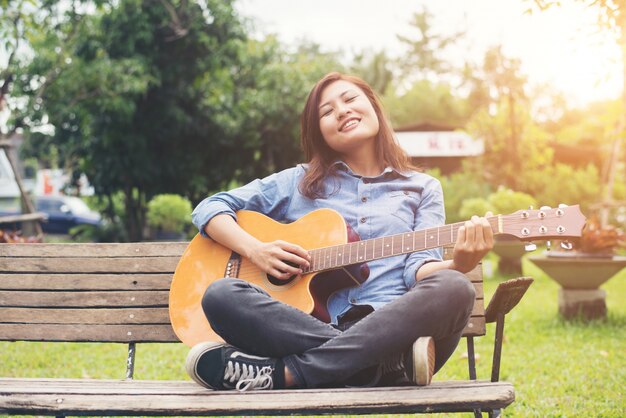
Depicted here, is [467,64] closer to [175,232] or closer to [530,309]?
[175,232]

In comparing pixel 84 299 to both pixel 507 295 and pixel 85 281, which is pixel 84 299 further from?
pixel 507 295

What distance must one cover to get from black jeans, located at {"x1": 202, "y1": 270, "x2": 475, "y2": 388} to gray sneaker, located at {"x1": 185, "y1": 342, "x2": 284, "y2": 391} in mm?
67

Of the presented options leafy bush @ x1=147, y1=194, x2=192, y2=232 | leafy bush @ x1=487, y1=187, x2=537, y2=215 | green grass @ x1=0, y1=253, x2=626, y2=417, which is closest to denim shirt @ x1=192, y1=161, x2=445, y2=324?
green grass @ x1=0, y1=253, x2=626, y2=417

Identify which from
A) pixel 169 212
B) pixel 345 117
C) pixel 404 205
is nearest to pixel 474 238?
pixel 404 205

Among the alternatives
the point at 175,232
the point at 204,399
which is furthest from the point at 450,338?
the point at 175,232

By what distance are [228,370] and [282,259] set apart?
538 millimetres

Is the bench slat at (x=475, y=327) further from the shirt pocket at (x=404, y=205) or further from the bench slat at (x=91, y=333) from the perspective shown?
the bench slat at (x=91, y=333)

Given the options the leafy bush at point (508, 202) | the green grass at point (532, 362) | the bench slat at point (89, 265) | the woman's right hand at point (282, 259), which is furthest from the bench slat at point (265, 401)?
the leafy bush at point (508, 202)

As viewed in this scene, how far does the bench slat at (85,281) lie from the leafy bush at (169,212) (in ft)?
44.9

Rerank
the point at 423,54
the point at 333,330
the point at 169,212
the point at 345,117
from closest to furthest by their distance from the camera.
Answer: the point at 333,330
the point at 345,117
the point at 169,212
the point at 423,54

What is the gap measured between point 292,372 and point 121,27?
44.5ft

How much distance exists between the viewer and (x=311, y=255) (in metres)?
2.70

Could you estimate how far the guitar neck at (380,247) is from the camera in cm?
246

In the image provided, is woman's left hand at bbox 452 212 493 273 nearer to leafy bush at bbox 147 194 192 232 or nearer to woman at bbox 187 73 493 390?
woman at bbox 187 73 493 390
